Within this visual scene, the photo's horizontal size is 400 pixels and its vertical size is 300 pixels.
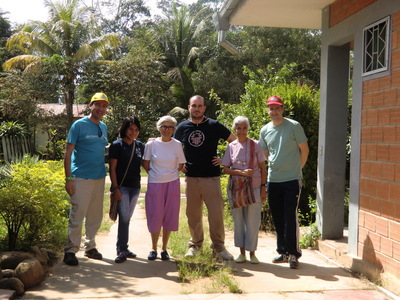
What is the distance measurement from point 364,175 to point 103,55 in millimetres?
20316

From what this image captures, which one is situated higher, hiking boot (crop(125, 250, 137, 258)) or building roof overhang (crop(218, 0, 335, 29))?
building roof overhang (crop(218, 0, 335, 29))

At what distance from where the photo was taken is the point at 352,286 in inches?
181

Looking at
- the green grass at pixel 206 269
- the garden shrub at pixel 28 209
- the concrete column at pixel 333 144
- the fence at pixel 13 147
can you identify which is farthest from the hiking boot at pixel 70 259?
the fence at pixel 13 147

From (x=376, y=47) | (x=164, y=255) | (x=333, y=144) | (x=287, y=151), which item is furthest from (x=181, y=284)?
(x=376, y=47)

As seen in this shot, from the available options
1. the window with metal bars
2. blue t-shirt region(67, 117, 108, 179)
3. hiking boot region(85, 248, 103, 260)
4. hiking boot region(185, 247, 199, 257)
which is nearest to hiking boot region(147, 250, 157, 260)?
hiking boot region(185, 247, 199, 257)

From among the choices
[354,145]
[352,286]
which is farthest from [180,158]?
[352,286]

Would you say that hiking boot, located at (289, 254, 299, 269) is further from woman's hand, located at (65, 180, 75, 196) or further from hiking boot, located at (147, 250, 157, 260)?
woman's hand, located at (65, 180, 75, 196)

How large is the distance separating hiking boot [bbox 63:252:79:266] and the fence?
1415 cm

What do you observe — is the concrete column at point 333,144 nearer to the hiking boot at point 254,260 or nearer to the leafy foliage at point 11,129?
the hiking boot at point 254,260

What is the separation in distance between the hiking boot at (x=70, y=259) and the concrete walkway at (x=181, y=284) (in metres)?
0.07

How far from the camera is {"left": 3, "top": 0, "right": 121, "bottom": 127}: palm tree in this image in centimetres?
2170

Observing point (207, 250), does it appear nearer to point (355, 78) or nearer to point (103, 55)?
point (355, 78)

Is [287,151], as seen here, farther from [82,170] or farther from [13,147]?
[13,147]

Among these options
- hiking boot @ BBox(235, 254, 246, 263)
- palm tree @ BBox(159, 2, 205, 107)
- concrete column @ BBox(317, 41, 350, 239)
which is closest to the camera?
hiking boot @ BBox(235, 254, 246, 263)
